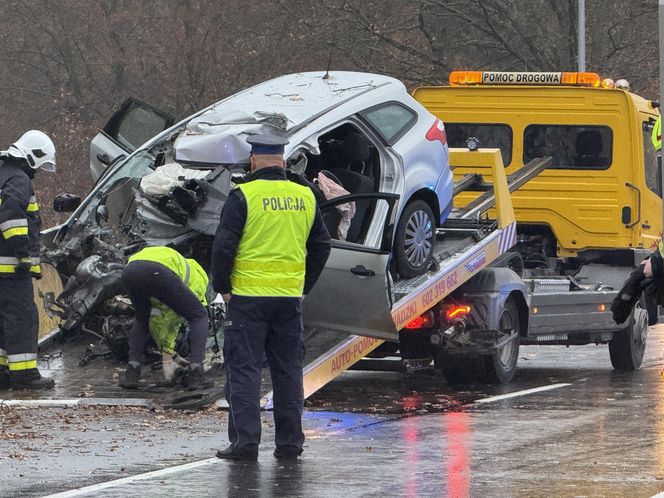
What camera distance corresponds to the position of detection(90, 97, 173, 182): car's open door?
524 inches

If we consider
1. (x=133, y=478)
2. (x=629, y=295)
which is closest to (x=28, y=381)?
(x=133, y=478)

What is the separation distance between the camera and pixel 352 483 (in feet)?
25.3

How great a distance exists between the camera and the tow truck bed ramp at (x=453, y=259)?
37.2 ft

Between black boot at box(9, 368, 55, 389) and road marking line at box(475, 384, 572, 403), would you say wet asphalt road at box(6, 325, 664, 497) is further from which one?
black boot at box(9, 368, 55, 389)

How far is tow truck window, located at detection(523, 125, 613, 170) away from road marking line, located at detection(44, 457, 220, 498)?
772 centimetres

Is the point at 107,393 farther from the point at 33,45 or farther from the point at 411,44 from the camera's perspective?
the point at 33,45

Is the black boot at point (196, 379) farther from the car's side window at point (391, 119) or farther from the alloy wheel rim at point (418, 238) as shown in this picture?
the car's side window at point (391, 119)

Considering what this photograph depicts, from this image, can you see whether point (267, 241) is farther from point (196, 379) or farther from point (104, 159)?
point (104, 159)

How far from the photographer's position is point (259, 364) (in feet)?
28.3

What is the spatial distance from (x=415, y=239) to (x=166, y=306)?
2.28 m

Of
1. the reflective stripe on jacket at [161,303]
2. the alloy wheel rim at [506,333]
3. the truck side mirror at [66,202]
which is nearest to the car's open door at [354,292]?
the reflective stripe on jacket at [161,303]

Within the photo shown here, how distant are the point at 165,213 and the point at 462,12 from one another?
19.6 metres

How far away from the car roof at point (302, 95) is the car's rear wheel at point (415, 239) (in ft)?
3.31

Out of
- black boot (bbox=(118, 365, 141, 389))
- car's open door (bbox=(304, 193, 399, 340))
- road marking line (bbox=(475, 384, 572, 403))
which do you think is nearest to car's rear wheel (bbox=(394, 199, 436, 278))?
car's open door (bbox=(304, 193, 399, 340))
